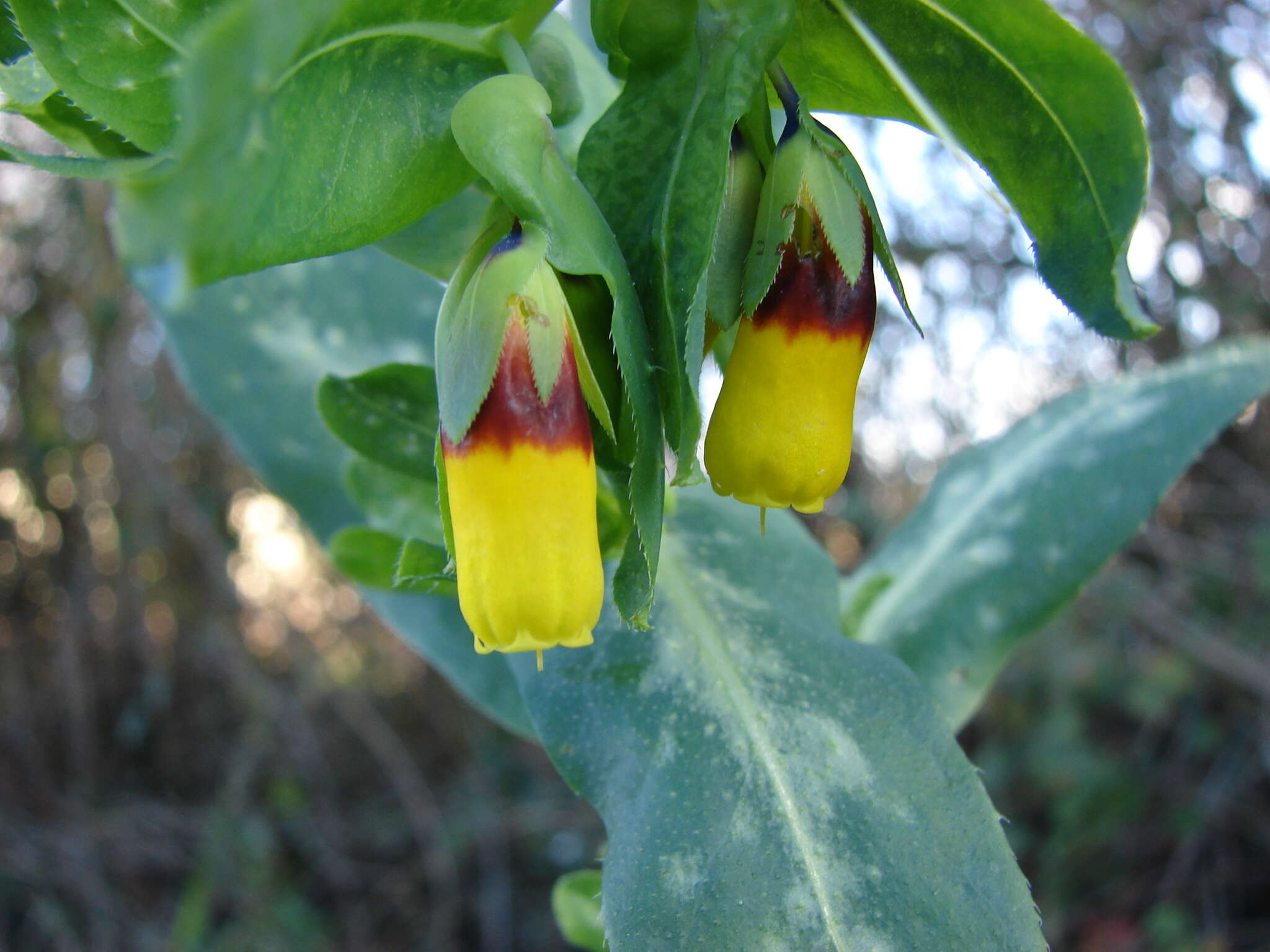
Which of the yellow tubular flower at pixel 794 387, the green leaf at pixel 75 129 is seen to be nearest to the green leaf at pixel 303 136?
the green leaf at pixel 75 129

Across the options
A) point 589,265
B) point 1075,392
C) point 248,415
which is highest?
point 589,265

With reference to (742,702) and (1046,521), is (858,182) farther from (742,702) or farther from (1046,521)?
(1046,521)

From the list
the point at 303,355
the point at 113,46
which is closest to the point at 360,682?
the point at 303,355

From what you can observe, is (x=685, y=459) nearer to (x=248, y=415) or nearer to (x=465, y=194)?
(x=465, y=194)

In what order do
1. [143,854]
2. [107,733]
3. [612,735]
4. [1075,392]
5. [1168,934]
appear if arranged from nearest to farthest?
[612,735], [1075,392], [1168,934], [143,854], [107,733]

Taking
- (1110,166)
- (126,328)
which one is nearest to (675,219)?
(1110,166)

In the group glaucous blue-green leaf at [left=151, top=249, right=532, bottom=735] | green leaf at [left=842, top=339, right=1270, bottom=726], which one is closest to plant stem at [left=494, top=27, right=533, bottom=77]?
glaucous blue-green leaf at [left=151, top=249, right=532, bottom=735]

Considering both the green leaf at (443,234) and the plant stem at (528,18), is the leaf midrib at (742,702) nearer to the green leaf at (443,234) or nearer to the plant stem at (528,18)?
the green leaf at (443,234)
